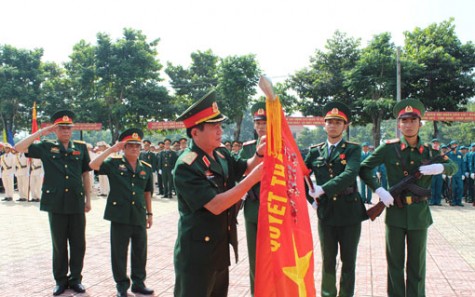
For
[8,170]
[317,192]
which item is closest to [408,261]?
[317,192]

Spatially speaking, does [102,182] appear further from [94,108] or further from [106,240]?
[94,108]

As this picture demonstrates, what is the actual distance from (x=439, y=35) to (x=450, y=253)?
23.1 meters

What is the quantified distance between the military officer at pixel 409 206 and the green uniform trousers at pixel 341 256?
15.1 inches

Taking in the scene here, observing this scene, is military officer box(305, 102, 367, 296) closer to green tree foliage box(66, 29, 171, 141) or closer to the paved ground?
the paved ground

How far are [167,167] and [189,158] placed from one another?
44.0 ft

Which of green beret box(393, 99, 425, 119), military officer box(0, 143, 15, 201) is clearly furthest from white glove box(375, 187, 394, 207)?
military officer box(0, 143, 15, 201)

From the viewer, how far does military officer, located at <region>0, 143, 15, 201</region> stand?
14.4 meters

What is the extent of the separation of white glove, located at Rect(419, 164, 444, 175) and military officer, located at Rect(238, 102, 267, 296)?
1598 mm

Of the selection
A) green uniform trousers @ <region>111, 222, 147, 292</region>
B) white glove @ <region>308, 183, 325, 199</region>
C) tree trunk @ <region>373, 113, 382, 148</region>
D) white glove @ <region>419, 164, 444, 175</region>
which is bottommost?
green uniform trousers @ <region>111, 222, 147, 292</region>

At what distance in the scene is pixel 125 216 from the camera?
4.74m

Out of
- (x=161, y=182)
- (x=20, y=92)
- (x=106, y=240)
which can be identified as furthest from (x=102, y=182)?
(x=20, y=92)

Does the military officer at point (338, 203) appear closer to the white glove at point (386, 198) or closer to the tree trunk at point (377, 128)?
the white glove at point (386, 198)

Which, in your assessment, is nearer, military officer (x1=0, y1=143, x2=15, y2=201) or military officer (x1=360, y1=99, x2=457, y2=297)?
military officer (x1=360, y1=99, x2=457, y2=297)

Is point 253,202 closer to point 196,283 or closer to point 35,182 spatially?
point 196,283
